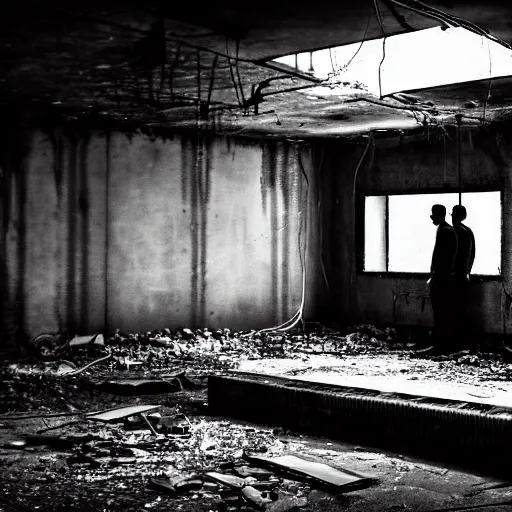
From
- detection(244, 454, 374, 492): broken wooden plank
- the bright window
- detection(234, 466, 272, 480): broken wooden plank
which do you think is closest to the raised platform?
detection(244, 454, 374, 492): broken wooden plank

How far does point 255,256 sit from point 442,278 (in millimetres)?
3148

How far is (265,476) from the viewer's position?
4695 millimetres

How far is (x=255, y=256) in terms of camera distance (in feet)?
38.3

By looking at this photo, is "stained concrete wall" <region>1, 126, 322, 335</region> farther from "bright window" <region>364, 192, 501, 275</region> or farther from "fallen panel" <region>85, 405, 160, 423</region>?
"fallen panel" <region>85, 405, 160, 423</region>

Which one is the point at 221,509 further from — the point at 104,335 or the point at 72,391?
the point at 104,335

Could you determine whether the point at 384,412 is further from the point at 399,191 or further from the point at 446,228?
the point at 399,191

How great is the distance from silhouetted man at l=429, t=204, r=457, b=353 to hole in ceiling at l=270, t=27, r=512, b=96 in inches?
84.7

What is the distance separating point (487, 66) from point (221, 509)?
4780mm

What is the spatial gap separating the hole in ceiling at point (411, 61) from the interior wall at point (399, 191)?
3.07m

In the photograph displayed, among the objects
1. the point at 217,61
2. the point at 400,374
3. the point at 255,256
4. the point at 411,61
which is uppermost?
the point at 411,61

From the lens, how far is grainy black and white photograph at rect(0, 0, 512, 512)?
5.03m

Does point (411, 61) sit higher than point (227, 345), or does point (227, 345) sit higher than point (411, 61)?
point (411, 61)

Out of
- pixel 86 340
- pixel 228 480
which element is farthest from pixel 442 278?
pixel 228 480

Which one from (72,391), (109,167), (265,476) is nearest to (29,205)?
(109,167)
